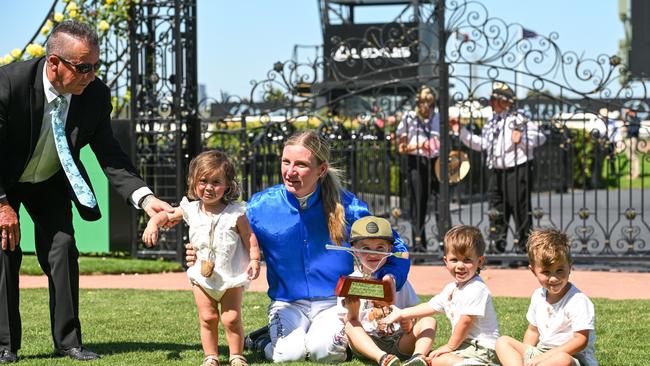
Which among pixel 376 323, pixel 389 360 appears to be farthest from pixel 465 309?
pixel 376 323

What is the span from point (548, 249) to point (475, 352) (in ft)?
2.20

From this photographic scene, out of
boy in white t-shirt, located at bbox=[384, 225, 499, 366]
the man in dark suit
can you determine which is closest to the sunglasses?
the man in dark suit

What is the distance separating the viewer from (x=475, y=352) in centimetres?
589

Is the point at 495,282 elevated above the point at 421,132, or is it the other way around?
the point at 421,132

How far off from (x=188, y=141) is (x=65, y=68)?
589cm

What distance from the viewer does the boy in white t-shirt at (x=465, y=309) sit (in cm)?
585

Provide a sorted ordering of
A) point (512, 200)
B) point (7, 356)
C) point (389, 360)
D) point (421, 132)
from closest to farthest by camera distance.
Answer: point (389, 360)
point (7, 356)
point (512, 200)
point (421, 132)

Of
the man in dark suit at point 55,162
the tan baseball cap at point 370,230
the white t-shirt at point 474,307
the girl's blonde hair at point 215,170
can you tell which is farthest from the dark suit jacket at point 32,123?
the white t-shirt at point 474,307

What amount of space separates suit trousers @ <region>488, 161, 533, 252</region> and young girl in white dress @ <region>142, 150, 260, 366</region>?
592 cm

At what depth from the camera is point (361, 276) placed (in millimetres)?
6145

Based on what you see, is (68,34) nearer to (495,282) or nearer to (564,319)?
(564,319)

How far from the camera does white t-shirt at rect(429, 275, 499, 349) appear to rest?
5855 millimetres

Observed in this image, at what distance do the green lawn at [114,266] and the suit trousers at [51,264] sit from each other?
16.2 ft

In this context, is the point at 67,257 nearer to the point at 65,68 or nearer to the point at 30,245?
the point at 65,68
